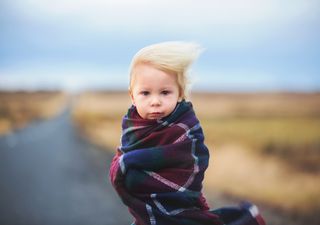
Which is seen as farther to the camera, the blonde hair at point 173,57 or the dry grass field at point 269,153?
the dry grass field at point 269,153

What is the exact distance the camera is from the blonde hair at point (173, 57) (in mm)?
1549

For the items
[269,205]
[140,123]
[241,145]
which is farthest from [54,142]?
[140,123]

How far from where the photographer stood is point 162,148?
1.53 m

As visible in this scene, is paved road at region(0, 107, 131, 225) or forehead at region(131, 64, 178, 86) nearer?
forehead at region(131, 64, 178, 86)

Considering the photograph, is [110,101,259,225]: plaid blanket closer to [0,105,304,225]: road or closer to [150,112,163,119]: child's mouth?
[150,112,163,119]: child's mouth

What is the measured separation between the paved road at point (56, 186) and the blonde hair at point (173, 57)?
255 cm

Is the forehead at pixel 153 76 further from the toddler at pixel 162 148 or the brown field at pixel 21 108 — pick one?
the brown field at pixel 21 108

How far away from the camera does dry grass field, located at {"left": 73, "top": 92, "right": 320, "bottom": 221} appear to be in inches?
188

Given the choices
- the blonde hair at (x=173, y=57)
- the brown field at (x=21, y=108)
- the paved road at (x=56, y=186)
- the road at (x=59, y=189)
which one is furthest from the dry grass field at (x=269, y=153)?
the blonde hair at (x=173, y=57)

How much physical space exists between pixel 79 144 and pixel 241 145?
3.34 meters

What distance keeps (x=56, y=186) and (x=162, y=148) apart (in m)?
3.86

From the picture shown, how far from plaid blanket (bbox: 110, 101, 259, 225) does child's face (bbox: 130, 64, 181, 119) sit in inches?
1.3

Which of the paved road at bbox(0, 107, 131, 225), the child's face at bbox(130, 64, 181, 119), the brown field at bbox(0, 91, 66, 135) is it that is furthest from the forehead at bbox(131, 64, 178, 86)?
the brown field at bbox(0, 91, 66, 135)

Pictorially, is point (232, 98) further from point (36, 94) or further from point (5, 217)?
point (5, 217)
